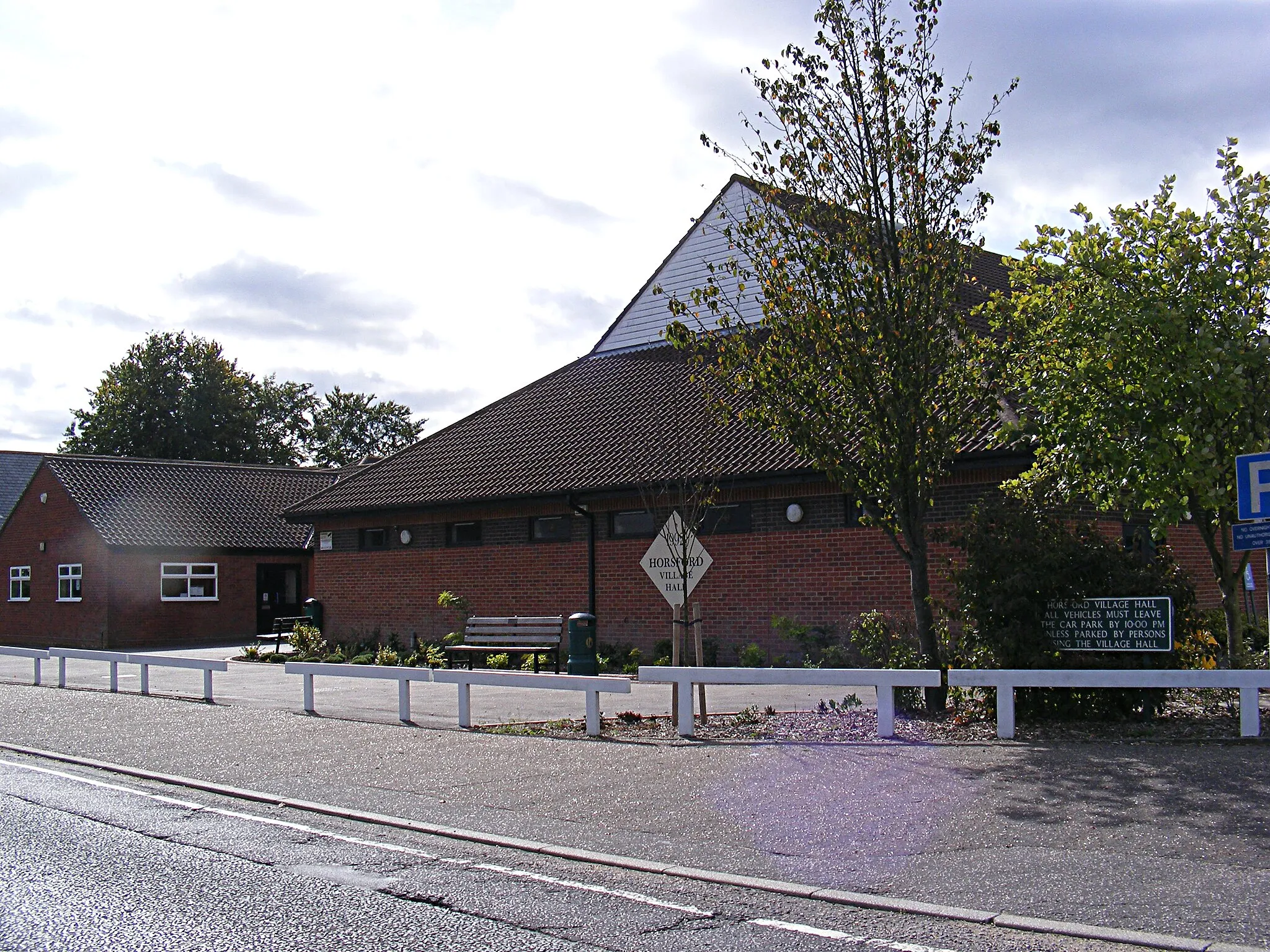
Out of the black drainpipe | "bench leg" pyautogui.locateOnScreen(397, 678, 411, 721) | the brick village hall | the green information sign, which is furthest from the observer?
the black drainpipe

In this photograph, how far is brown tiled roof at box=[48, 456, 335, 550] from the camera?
114 feet

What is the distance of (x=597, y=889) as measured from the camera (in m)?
6.51

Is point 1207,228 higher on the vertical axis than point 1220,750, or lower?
higher

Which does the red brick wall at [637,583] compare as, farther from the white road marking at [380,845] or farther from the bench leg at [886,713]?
the white road marking at [380,845]

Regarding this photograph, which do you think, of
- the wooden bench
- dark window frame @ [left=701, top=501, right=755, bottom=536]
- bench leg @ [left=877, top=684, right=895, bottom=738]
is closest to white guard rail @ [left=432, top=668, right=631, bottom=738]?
bench leg @ [left=877, top=684, right=895, bottom=738]

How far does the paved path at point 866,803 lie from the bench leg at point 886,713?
299 millimetres

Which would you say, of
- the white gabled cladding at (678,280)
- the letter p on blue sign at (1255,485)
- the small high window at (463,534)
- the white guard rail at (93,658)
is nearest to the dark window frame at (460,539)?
the small high window at (463,534)

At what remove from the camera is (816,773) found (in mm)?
9492

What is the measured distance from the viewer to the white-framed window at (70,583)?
3447 cm

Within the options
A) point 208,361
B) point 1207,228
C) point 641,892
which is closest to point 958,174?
point 1207,228

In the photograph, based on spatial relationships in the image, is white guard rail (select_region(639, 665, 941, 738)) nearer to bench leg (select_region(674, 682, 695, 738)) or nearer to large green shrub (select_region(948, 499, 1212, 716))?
bench leg (select_region(674, 682, 695, 738))

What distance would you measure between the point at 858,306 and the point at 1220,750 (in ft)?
18.4

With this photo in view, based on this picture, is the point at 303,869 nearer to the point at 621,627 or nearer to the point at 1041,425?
the point at 1041,425

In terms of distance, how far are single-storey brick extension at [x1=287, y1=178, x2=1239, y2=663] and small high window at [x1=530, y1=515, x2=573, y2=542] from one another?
0.03 m
